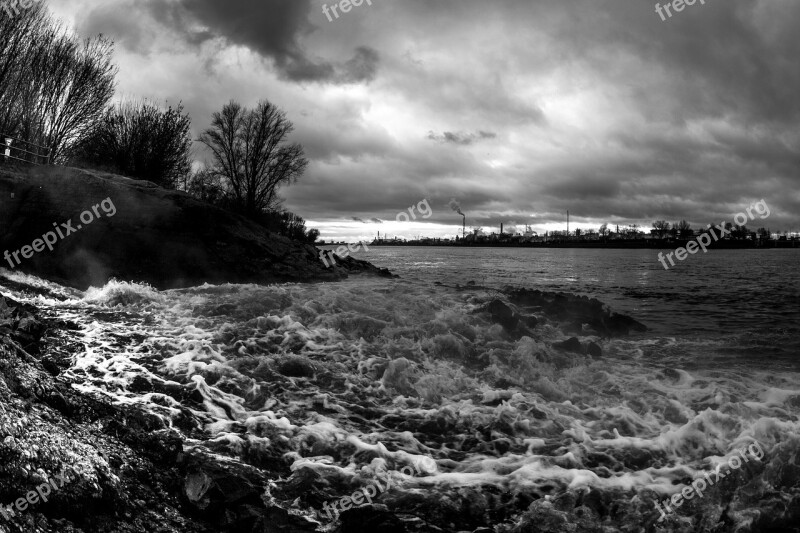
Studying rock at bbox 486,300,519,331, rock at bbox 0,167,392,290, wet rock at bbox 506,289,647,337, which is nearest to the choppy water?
rock at bbox 486,300,519,331

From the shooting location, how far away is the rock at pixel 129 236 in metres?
16.3

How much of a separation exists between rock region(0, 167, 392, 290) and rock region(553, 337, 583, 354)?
12661mm

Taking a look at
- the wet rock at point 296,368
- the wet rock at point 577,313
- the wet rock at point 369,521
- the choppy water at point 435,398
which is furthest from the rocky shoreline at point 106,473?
the wet rock at point 577,313

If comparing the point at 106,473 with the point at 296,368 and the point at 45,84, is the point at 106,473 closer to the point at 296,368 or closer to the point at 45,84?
the point at 296,368

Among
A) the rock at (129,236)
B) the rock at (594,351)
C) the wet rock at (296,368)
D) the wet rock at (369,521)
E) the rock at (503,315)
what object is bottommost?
Result: the wet rock at (369,521)

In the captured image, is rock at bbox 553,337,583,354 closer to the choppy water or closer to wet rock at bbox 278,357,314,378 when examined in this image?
the choppy water

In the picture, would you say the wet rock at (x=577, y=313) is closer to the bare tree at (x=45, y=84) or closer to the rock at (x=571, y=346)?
the rock at (x=571, y=346)

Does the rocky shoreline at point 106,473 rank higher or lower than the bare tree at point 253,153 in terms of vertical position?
lower

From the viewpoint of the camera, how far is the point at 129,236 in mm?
17844

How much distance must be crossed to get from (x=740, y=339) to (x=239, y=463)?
1292cm

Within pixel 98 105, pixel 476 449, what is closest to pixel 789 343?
pixel 476 449

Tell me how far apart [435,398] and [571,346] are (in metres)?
4.72

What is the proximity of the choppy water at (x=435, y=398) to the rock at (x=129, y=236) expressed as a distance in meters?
4.40

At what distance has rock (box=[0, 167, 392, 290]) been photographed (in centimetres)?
1630
